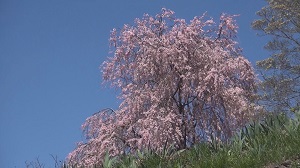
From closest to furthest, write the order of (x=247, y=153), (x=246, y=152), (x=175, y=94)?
(x=247, y=153)
(x=246, y=152)
(x=175, y=94)

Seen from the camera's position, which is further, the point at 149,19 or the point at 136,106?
the point at 149,19

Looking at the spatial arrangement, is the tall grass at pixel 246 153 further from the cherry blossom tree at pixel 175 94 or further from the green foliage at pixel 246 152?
the cherry blossom tree at pixel 175 94

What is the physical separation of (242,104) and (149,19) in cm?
544

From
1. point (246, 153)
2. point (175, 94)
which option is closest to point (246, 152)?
point (246, 153)

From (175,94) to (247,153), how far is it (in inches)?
362

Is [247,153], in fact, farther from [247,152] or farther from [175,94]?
[175,94]

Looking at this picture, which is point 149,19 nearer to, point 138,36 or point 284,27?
point 138,36

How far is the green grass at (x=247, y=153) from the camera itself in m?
6.79

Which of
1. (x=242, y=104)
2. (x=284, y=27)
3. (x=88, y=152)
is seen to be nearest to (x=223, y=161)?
(x=242, y=104)

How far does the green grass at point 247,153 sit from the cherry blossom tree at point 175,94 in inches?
245

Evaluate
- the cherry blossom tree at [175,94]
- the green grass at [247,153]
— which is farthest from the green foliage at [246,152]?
the cherry blossom tree at [175,94]

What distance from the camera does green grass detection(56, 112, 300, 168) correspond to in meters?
6.79

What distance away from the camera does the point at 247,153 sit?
7.23m

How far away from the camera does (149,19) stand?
18141 mm
